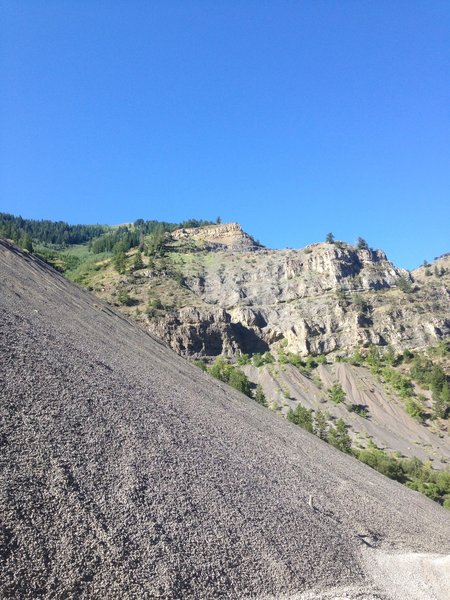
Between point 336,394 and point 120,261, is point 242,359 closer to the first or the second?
point 336,394

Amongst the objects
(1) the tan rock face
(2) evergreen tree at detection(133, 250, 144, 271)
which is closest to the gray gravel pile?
(1) the tan rock face

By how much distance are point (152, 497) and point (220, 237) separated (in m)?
128

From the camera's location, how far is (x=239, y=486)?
14.7 metres

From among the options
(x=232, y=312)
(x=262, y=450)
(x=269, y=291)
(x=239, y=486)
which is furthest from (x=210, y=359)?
(x=239, y=486)

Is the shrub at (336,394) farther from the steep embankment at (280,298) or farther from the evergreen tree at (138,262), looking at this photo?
the evergreen tree at (138,262)

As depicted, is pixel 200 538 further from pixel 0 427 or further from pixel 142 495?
pixel 0 427

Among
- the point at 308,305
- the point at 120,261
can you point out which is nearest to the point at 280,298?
the point at 308,305

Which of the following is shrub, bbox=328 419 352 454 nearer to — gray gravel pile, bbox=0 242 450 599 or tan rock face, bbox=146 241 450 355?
gray gravel pile, bbox=0 242 450 599

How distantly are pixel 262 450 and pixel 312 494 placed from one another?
137 inches

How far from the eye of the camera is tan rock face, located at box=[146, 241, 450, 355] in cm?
8694

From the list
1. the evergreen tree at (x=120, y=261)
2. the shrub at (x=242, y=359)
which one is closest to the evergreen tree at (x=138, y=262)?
the evergreen tree at (x=120, y=261)

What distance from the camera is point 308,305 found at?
100438 mm

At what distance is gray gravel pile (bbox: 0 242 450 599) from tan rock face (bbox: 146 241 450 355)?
199 ft

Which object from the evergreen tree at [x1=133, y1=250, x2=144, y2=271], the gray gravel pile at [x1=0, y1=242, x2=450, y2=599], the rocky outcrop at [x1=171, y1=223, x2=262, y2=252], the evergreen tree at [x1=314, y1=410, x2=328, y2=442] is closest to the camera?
the gray gravel pile at [x1=0, y1=242, x2=450, y2=599]
